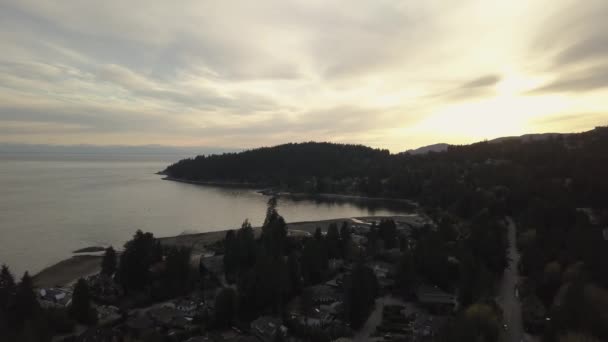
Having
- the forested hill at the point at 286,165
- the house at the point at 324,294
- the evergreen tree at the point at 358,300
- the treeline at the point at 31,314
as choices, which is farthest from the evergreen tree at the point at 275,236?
the forested hill at the point at 286,165

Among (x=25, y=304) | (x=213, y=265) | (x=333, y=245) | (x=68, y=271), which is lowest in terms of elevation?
(x=68, y=271)

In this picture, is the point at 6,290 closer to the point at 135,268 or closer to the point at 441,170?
the point at 135,268

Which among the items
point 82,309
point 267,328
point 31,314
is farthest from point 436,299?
point 31,314

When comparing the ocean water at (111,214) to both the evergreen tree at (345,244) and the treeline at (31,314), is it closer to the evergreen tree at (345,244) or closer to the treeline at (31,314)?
the treeline at (31,314)

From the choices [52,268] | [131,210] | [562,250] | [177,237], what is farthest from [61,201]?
[562,250]

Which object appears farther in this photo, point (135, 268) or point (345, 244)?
point (345, 244)

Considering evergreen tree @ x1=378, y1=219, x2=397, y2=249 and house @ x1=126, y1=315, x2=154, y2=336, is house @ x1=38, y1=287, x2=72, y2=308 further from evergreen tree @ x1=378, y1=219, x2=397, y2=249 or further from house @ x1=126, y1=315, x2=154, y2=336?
evergreen tree @ x1=378, y1=219, x2=397, y2=249
